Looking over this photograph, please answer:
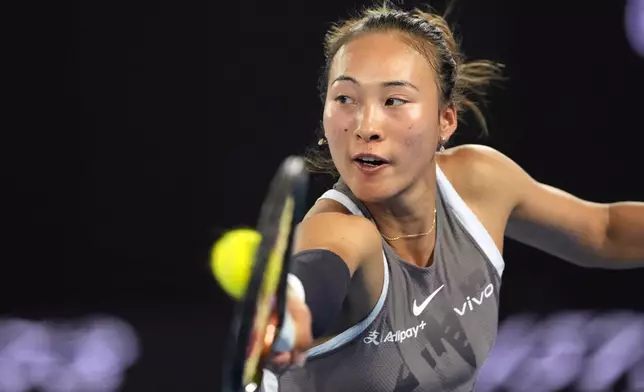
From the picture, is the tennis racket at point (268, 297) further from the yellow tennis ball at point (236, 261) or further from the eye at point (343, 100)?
the eye at point (343, 100)

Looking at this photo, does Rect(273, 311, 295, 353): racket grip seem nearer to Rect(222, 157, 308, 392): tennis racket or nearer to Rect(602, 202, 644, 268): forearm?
Rect(222, 157, 308, 392): tennis racket

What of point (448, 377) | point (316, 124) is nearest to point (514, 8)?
point (316, 124)

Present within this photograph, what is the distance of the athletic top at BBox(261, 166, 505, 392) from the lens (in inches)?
84.2

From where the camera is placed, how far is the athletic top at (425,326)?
2139 mm

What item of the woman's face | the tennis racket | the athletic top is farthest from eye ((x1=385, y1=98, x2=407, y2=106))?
the tennis racket

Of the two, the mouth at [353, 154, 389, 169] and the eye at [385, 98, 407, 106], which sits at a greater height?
the eye at [385, 98, 407, 106]

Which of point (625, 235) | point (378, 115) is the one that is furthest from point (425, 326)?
point (625, 235)

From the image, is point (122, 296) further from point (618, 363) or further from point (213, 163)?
point (618, 363)

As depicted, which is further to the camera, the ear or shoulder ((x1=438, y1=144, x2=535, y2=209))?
shoulder ((x1=438, y1=144, x2=535, y2=209))

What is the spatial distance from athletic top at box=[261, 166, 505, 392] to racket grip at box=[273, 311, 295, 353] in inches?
21.3

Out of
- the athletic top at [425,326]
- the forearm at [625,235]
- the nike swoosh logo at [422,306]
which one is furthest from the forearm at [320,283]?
the forearm at [625,235]

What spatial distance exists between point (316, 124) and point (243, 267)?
3.18 metres

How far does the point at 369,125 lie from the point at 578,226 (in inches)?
36.6

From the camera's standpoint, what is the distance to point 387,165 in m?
2.20
